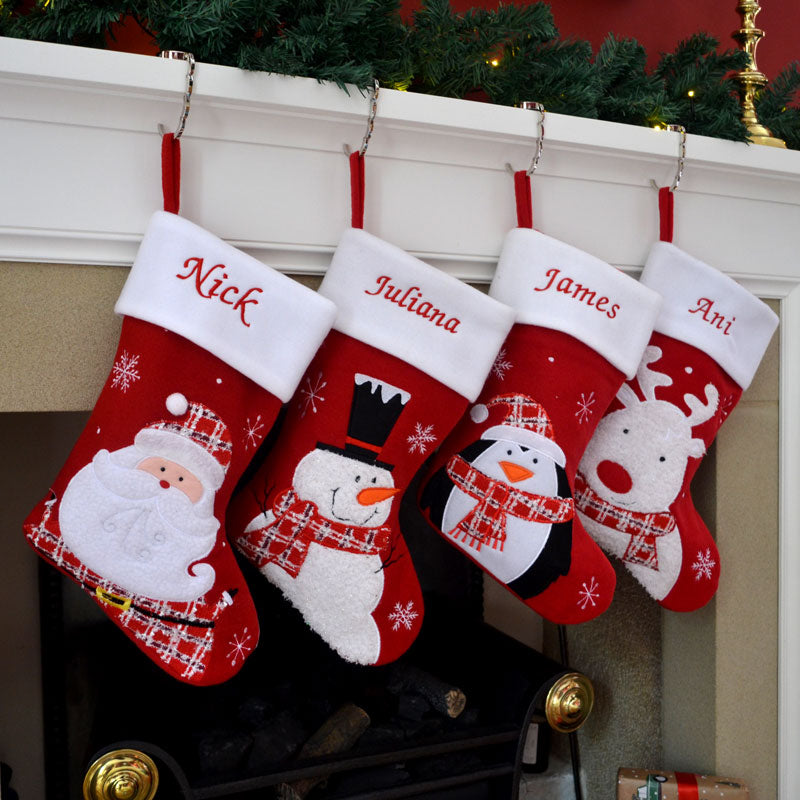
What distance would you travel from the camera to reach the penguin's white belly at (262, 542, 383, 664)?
114 cm

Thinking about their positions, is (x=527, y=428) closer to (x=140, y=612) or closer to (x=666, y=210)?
(x=666, y=210)

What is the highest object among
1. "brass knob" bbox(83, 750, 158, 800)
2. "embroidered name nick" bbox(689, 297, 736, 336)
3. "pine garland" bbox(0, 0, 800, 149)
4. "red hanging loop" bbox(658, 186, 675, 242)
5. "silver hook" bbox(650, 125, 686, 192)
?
"pine garland" bbox(0, 0, 800, 149)

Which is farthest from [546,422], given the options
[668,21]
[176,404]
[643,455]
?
[668,21]

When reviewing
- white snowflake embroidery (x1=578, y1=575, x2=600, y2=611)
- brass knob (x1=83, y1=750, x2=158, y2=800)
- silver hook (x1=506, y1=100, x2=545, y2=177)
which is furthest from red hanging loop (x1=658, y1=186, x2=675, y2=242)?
brass knob (x1=83, y1=750, x2=158, y2=800)

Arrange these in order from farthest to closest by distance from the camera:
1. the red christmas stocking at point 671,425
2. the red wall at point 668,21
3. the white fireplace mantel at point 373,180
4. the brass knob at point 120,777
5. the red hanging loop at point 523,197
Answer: the red wall at point 668,21 → the red christmas stocking at point 671,425 → the red hanging loop at point 523,197 → the brass knob at point 120,777 → the white fireplace mantel at point 373,180

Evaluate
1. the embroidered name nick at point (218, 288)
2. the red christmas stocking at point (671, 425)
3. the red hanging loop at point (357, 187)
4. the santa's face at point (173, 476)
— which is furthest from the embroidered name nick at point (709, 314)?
the santa's face at point (173, 476)

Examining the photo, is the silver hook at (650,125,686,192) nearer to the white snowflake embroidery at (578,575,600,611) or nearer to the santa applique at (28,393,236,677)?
the white snowflake embroidery at (578,575,600,611)

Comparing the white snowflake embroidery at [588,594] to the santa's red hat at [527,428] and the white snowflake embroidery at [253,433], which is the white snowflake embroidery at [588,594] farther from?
the white snowflake embroidery at [253,433]

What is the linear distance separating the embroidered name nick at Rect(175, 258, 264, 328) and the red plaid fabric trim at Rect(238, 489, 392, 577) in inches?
10.6

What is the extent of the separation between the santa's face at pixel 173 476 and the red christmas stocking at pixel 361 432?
0.48 ft

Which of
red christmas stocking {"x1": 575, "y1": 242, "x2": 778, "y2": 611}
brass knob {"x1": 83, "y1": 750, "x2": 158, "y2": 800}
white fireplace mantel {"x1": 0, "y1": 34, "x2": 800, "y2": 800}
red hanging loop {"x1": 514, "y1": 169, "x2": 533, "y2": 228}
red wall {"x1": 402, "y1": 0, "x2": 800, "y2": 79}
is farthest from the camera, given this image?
red wall {"x1": 402, "y1": 0, "x2": 800, "y2": 79}

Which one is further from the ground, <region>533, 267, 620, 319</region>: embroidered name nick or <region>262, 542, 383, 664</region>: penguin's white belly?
<region>533, 267, 620, 319</region>: embroidered name nick

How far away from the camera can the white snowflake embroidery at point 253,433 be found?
108cm

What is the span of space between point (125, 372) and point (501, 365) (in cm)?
55
